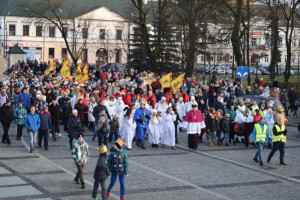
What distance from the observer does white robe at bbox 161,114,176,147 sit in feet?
70.4

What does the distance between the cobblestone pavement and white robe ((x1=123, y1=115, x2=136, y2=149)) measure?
1.19 ft

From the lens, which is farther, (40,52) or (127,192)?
(40,52)

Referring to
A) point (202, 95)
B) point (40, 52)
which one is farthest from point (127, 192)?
point (40, 52)

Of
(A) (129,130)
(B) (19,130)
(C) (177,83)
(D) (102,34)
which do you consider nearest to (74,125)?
(A) (129,130)

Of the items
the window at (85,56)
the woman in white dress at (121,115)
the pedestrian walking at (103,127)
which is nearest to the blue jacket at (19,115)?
the pedestrian walking at (103,127)

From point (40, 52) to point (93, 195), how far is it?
85998 millimetres

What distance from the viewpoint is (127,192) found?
14.2 meters

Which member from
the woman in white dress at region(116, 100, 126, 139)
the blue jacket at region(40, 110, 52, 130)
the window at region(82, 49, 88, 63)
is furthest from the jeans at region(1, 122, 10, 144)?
the window at region(82, 49, 88, 63)

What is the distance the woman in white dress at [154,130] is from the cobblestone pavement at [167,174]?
50cm

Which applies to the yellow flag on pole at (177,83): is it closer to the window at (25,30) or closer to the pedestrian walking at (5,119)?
the pedestrian walking at (5,119)

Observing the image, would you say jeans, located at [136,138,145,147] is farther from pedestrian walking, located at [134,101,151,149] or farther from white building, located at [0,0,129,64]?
white building, located at [0,0,129,64]

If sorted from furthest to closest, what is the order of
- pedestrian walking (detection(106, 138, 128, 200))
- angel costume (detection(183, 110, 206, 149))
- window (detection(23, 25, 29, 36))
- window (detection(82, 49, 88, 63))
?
window (detection(82, 49, 88, 63)), window (detection(23, 25, 29, 36)), angel costume (detection(183, 110, 206, 149)), pedestrian walking (detection(106, 138, 128, 200))

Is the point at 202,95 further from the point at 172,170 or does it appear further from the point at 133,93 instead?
the point at 172,170

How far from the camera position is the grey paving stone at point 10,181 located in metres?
14.8
